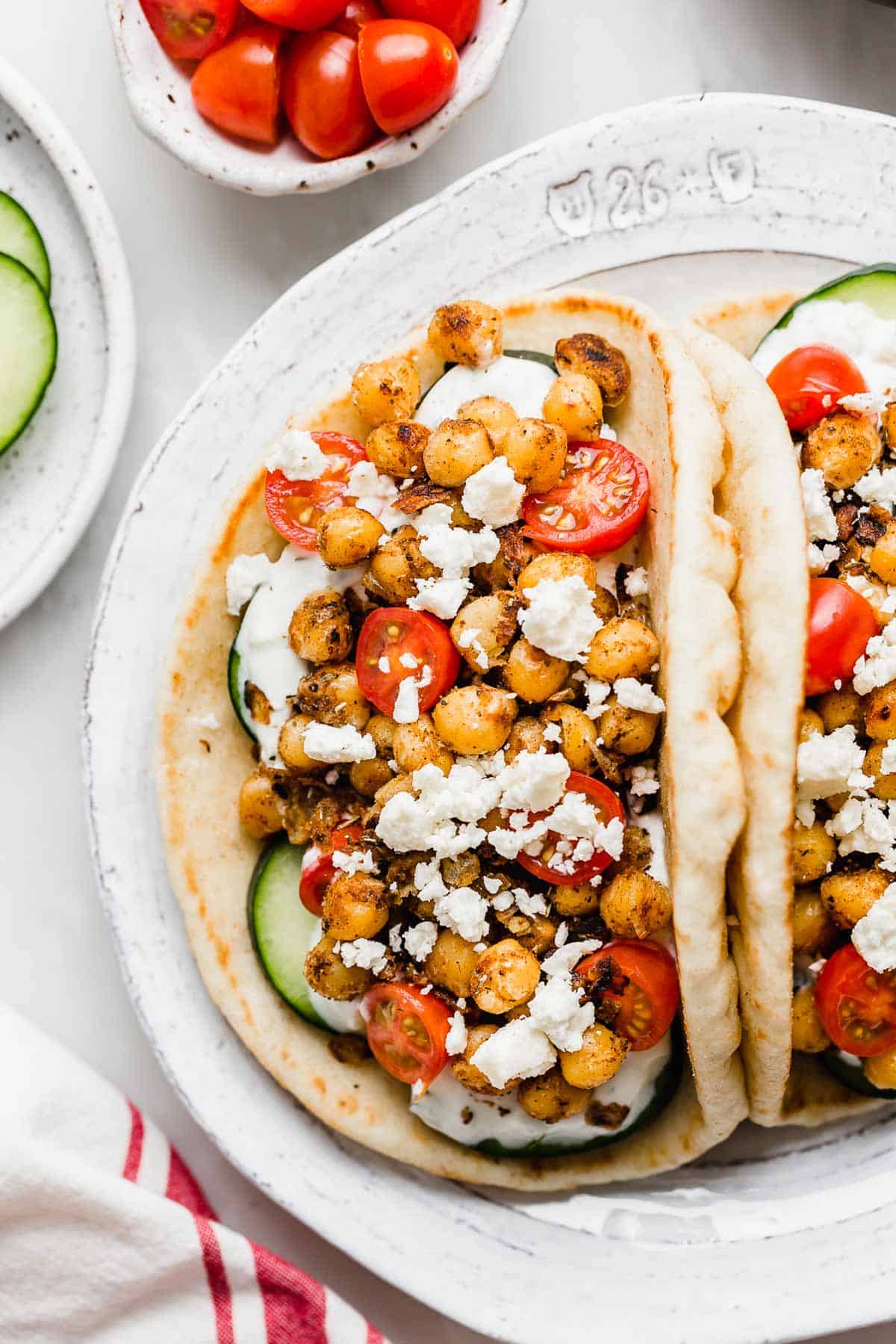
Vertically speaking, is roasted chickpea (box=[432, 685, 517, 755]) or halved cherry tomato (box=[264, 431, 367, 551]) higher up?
halved cherry tomato (box=[264, 431, 367, 551])

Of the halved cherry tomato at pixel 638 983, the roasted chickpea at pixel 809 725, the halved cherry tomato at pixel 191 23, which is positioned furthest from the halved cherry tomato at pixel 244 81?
the halved cherry tomato at pixel 638 983

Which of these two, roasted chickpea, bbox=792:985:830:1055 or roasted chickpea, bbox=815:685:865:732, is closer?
roasted chickpea, bbox=815:685:865:732

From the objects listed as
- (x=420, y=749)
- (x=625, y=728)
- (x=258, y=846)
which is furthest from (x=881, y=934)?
(x=258, y=846)

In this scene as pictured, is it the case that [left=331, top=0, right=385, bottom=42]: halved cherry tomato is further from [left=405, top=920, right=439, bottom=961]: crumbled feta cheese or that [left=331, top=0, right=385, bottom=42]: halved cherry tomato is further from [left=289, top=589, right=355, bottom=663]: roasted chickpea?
[left=405, top=920, right=439, bottom=961]: crumbled feta cheese

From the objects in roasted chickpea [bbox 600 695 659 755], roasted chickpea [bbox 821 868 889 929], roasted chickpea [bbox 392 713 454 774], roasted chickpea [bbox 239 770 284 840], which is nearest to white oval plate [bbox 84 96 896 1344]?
roasted chickpea [bbox 239 770 284 840]

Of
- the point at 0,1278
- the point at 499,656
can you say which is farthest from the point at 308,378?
the point at 0,1278

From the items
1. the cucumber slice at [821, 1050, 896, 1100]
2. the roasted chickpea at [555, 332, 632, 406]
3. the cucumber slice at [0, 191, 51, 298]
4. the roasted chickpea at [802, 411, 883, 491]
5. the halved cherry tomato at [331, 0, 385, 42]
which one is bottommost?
the cucumber slice at [821, 1050, 896, 1100]

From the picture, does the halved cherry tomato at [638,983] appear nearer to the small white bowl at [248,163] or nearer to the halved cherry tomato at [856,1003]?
the halved cherry tomato at [856,1003]
